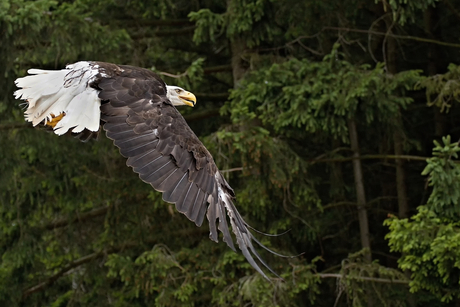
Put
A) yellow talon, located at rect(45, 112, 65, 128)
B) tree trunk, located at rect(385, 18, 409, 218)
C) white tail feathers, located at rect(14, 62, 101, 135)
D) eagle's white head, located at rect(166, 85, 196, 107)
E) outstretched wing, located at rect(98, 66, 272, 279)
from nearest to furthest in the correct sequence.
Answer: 1. outstretched wing, located at rect(98, 66, 272, 279)
2. white tail feathers, located at rect(14, 62, 101, 135)
3. yellow talon, located at rect(45, 112, 65, 128)
4. eagle's white head, located at rect(166, 85, 196, 107)
5. tree trunk, located at rect(385, 18, 409, 218)

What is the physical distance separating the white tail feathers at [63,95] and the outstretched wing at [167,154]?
13 cm

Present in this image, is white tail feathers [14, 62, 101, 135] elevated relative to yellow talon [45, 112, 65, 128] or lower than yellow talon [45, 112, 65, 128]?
elevated

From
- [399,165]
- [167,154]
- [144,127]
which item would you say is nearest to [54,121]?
[144,127]

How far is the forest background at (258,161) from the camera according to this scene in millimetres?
9891

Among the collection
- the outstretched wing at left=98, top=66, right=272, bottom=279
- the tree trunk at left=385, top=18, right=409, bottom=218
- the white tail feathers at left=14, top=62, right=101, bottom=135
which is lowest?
the tree trunk at left=385, top=18, right=409, bottom=218

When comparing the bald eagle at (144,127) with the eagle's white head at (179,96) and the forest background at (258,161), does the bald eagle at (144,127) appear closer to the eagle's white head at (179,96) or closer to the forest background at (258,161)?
the eagle's white head at (179,96)

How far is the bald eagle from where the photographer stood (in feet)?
21.4

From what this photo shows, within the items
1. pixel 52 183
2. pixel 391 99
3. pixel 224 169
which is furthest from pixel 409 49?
pixel 52 183

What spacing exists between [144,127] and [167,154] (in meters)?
0.28

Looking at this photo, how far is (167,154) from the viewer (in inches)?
264

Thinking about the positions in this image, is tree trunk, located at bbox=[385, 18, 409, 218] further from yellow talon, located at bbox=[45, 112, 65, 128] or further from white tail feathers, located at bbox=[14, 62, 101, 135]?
white tail feathers, located at bbox=[14, 62, 101, 135]

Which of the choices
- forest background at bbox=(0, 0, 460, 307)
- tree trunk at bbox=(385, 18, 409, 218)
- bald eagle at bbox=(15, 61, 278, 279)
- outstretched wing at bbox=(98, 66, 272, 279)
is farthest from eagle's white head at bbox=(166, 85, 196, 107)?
tree trunk at bbox=(385, 18, 409, 218)

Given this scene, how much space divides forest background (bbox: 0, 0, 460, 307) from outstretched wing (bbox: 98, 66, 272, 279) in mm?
2752

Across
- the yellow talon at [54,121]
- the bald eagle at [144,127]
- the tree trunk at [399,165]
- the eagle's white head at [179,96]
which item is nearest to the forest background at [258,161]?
the tree trunk at [399,165]
